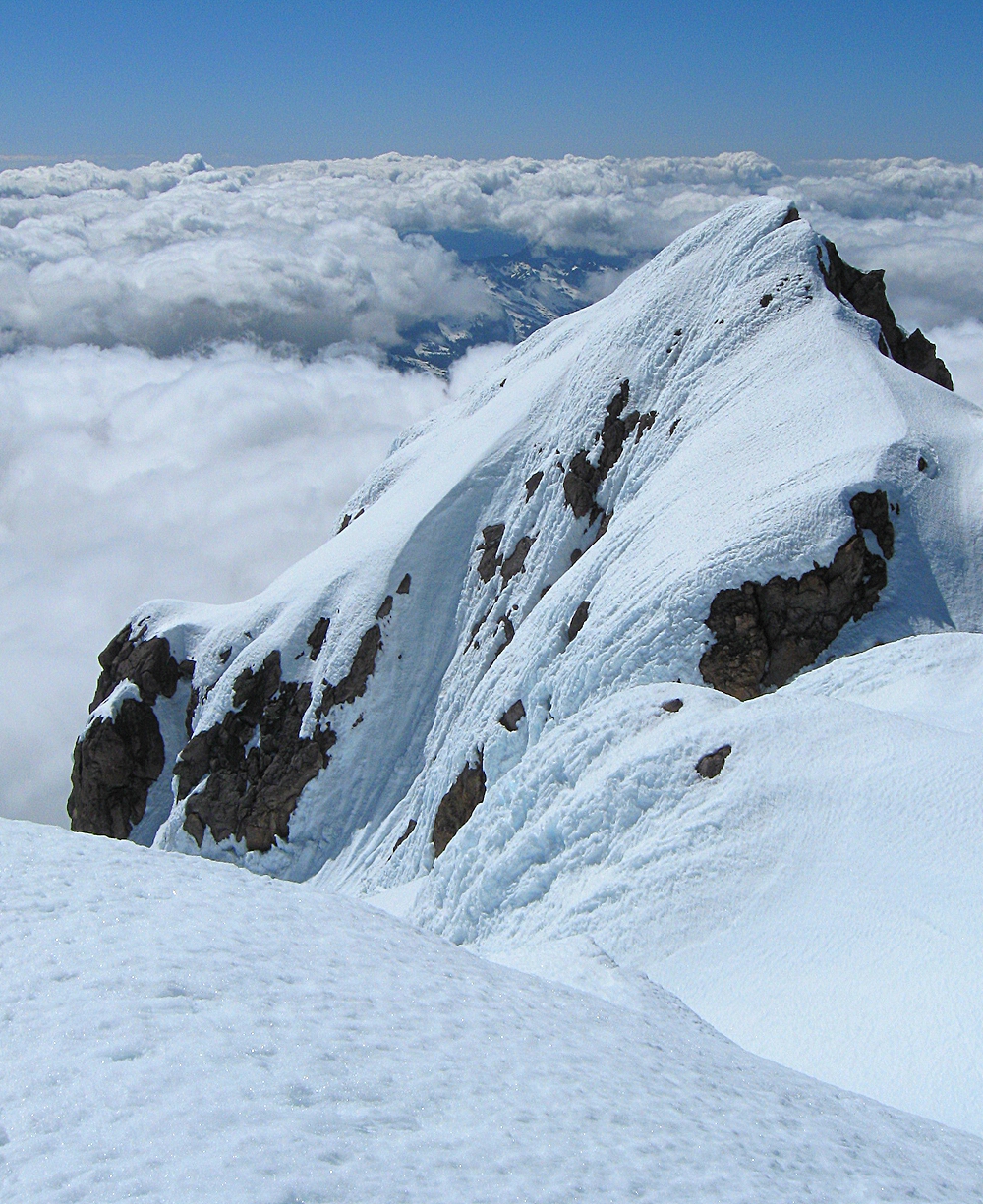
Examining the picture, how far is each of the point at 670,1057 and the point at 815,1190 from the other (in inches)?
98.1

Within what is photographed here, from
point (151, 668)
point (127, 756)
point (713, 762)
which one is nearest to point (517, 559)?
point (151, 668)

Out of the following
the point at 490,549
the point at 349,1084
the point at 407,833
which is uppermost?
the point at 490,549

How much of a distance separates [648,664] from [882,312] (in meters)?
34.4

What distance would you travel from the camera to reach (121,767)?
5766cm

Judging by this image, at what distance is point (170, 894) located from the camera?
10625mm

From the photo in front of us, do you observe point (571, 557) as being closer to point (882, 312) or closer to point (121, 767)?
point (882, 312)

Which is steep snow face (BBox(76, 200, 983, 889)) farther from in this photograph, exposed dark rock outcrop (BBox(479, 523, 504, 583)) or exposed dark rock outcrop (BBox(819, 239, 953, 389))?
exposed dark rock outcrop (BBox(819, 239, 953, 389))

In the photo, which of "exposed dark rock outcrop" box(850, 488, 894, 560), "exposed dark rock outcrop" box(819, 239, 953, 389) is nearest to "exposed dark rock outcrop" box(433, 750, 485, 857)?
"exposed dark rock outcrop" box(850, 488, 894, 560)

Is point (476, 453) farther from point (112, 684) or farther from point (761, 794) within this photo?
point (761, 794)

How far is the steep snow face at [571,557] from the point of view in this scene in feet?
90.8

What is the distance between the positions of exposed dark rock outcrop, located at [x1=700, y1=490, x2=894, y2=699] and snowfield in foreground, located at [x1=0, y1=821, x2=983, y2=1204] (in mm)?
16523

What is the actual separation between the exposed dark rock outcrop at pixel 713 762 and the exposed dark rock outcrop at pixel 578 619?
47.6 ft

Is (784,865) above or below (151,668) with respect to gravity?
below

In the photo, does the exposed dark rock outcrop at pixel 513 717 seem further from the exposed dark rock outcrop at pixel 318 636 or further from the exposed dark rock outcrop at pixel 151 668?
the exposed dark rock outcrop at pixel 151 668
